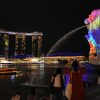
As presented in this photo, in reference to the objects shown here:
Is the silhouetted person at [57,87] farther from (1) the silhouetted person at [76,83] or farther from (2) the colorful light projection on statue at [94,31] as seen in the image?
(2) the colorful light projection on statue at [94,31]

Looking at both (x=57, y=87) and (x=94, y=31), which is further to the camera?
(x=94, y=31)

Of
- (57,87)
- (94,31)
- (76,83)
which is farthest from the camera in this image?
(94,31)

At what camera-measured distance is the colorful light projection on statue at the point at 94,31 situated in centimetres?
7500

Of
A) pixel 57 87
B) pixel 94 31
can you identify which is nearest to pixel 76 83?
pixel 57 87

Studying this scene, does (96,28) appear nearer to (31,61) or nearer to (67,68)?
(67,68)

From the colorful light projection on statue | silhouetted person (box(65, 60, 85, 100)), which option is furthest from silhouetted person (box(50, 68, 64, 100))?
the colorful light projection on statue

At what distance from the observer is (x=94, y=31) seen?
76.0 meters

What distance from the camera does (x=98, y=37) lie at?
2953 inches

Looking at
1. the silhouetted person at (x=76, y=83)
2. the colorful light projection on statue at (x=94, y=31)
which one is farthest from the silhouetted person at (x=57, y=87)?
the colorful light projection on statue at (x=94, y=31)

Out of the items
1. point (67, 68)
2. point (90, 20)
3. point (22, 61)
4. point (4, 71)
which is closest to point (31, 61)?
point (22, 61)

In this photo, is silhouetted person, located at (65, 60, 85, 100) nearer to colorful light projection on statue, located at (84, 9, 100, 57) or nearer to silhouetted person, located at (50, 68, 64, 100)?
silhouetted person, located at (50, 68, 64, 100)

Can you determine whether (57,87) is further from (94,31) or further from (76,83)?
(94,31)

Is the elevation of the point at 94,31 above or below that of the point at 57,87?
above

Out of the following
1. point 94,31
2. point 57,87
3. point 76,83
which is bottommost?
point 57,87
